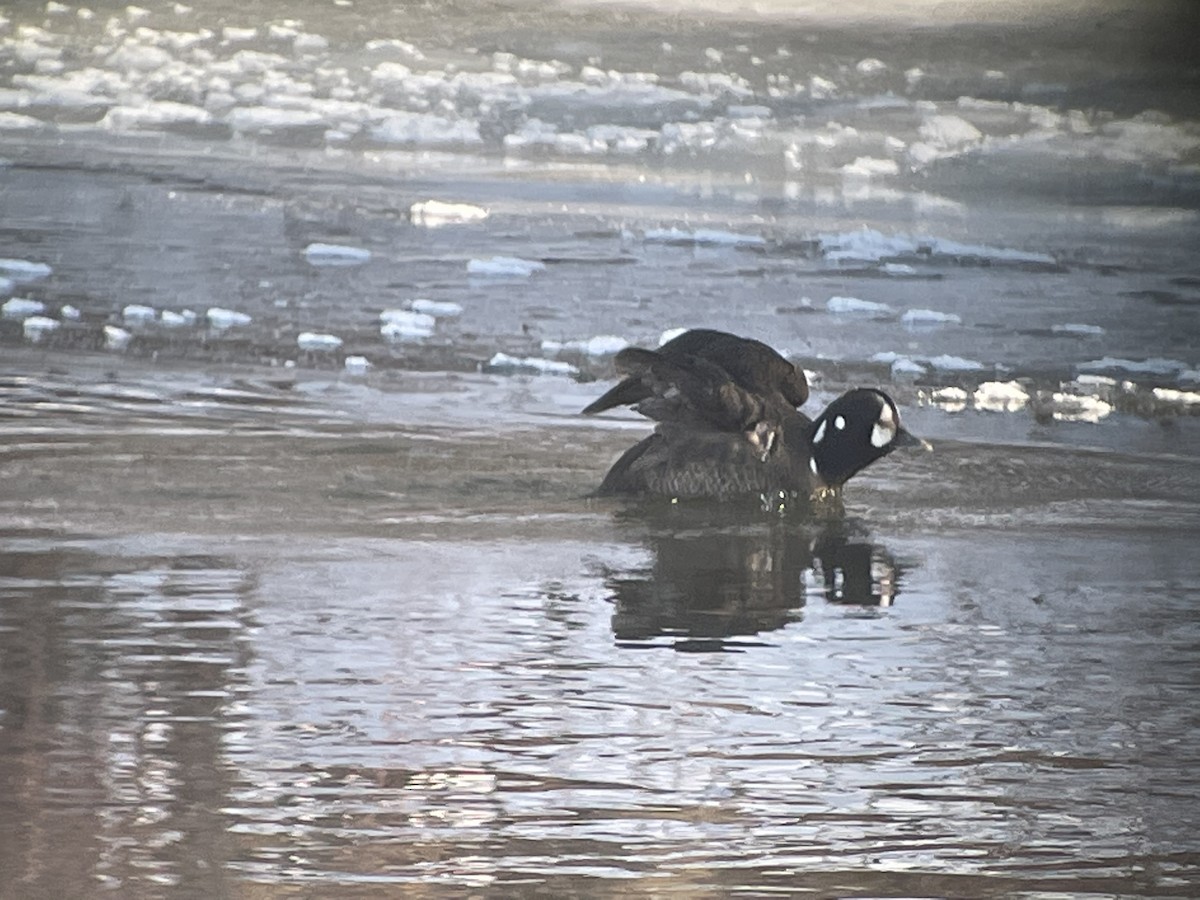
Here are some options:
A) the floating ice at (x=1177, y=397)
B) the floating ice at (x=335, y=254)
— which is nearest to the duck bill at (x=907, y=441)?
the floating ice at (x=1177, y=397)

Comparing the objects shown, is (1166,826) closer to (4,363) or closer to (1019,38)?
(4,363)

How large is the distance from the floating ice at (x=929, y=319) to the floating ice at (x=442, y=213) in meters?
1.68

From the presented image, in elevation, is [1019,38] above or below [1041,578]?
above

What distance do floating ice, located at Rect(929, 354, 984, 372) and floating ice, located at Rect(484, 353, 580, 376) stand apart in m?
1.27

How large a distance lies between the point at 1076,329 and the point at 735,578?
13.1ft

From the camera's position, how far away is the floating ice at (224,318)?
6.82 m

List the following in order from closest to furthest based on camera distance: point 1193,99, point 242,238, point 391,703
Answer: point 391,703, point 242,238, point 1193,99

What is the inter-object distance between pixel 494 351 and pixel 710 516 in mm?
2334

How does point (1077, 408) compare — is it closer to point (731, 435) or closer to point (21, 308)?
point (731, 435)

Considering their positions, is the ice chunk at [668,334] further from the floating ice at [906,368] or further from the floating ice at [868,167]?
the floating ice at [868,167]

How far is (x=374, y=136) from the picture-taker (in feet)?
25.7

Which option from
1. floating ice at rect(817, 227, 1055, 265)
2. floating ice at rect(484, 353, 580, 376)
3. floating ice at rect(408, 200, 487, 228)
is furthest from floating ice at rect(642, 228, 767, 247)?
floating ice at rect(484, 353, 580, 376)

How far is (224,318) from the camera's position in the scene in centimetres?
690

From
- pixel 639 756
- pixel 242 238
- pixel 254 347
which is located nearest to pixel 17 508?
pixel 639 756
